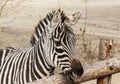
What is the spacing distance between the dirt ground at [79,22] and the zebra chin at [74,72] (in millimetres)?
4062

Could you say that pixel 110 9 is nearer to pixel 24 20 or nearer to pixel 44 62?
pixel 24 20

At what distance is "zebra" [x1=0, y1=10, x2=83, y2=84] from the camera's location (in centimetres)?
400

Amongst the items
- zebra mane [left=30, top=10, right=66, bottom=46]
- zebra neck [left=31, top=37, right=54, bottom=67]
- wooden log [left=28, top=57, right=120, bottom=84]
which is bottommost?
wooden log [left=28, top=57, right=120, bottom=84]

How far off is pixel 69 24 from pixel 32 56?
559mm

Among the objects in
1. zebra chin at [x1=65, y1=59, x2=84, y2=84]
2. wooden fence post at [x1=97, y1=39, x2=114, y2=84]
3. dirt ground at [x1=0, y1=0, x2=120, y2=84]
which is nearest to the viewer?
zebra chin at [x1=65, y1=59, x2=84, y2=84]

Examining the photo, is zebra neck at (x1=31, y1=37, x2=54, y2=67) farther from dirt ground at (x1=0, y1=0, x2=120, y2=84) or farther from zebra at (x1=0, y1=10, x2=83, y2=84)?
dirt ground at (x1=0, y1=0, x2=120, y2=84)

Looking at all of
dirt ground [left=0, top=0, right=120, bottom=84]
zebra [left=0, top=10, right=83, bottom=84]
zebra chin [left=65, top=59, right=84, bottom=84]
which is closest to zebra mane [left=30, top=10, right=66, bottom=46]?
zebra [left=0, top=10, right=83, bottom=84]

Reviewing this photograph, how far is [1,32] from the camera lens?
12359mm

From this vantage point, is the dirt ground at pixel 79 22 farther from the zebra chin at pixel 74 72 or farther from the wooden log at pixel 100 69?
the zebra chin at pixel 74 72

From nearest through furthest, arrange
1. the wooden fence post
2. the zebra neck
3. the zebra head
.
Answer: the zebra head
the zebra neck
the wooden fence post

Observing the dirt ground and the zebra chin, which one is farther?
the dirt ground

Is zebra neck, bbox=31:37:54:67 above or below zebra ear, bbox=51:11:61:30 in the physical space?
below

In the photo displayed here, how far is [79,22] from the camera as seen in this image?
13.6m

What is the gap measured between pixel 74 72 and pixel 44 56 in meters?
0.72
